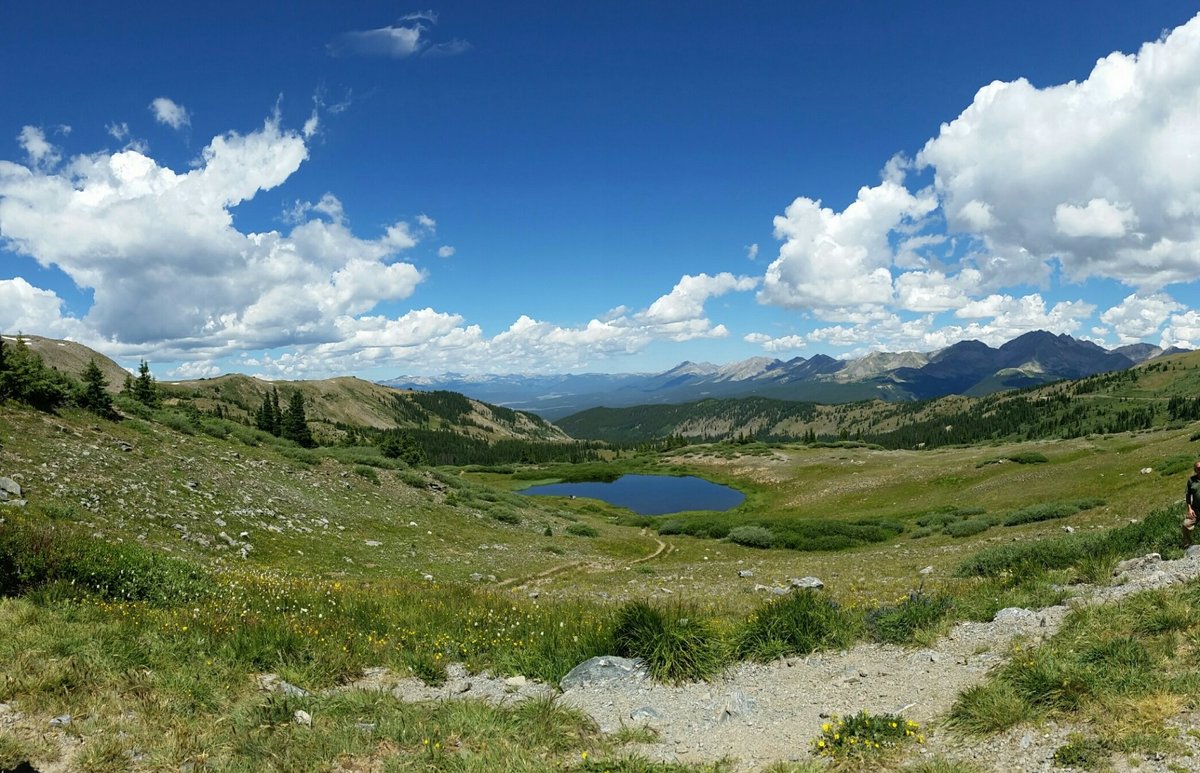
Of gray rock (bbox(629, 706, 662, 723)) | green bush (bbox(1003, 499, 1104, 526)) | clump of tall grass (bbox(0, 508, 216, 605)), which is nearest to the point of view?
gray rock (bbox(629, 706, 662, 723))

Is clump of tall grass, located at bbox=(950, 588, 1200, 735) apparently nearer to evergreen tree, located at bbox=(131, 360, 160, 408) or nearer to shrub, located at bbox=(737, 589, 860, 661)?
shrub, located at bbox=(737, 589, 860, 661)

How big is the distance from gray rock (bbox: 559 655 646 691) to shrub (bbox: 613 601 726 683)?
0.21 metres

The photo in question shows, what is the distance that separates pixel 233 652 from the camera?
9828mm

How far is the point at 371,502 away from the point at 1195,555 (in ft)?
135

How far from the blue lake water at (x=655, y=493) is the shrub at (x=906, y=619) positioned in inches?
3756

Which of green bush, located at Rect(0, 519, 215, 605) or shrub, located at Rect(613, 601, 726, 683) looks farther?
green bush, located at Rect(0, 519, 215, 605)

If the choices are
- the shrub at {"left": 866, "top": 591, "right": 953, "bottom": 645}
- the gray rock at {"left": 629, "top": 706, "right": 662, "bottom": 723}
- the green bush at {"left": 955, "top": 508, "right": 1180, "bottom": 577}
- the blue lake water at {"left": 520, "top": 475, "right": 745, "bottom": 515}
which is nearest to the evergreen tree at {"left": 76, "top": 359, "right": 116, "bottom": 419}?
the gray rock at {"left": 629, "top": 706, "right": 662, "bottom": 723}

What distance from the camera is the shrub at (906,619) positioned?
35.0ft

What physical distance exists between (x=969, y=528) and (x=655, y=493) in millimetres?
95170

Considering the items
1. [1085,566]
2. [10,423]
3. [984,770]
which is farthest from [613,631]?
[10,423]

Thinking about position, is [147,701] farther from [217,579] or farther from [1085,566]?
[1085,566]

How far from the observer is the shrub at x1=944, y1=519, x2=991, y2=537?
1615 inches

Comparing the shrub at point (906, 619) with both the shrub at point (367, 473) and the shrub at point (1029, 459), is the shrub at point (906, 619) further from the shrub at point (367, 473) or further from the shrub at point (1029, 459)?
the shrub at point (1029, 459)

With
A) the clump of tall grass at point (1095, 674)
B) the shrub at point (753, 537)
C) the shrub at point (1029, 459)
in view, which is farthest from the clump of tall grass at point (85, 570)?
the shrub at point (1029, 459)
